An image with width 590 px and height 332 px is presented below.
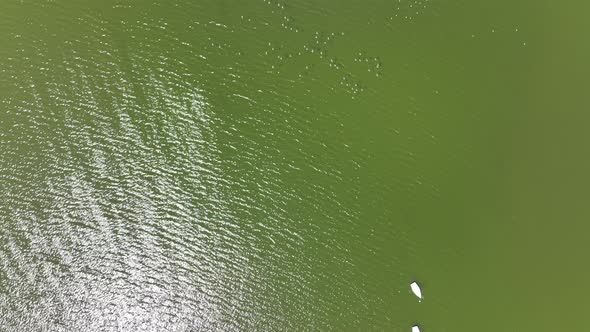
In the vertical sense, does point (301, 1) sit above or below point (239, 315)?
above

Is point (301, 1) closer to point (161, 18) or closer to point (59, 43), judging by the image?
point (161, 18)

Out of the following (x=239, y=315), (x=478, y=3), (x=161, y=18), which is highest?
(x=478, y=3)

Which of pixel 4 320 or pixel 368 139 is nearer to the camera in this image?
pixel 4 320

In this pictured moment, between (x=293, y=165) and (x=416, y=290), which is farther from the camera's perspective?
(x=293, y=165)

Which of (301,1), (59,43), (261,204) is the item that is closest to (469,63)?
(301,1)

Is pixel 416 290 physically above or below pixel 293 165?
below

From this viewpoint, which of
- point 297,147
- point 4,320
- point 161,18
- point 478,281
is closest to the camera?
point 4,320

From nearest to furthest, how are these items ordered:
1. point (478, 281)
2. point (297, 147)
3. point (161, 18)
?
point (478, 281) → point (297, 147) → point (161, 18)
